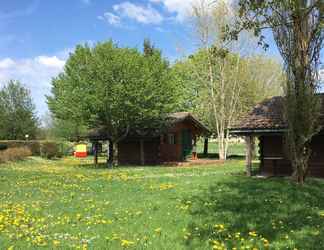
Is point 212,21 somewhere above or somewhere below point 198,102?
above

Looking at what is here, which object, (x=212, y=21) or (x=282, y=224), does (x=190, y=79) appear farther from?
(x=282, y=224)

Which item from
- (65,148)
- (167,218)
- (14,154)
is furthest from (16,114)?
(167,218)

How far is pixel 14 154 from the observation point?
1448 inches

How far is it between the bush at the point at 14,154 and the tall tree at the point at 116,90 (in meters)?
8.72

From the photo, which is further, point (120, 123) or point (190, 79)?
point (190, 79)

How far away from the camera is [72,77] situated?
96.0 ft

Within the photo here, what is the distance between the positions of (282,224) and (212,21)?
2863cm

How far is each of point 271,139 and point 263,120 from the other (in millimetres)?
1866

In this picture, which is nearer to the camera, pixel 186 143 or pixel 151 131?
pixel 151 131

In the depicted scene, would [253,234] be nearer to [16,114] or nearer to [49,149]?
[49,149]

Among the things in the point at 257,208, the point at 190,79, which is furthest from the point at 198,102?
the point at 257,208

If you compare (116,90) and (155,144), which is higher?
(116,90)

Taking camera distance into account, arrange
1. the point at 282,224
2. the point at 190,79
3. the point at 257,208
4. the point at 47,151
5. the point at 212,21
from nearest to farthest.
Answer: the point at 282,224 < the point at 257,208 < the point at 212,21 < the point at 47,151 < the point at 190,79

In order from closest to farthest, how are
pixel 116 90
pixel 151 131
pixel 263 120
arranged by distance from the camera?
pixel 263 120 < pixel 116 90 < pixel 151 131
